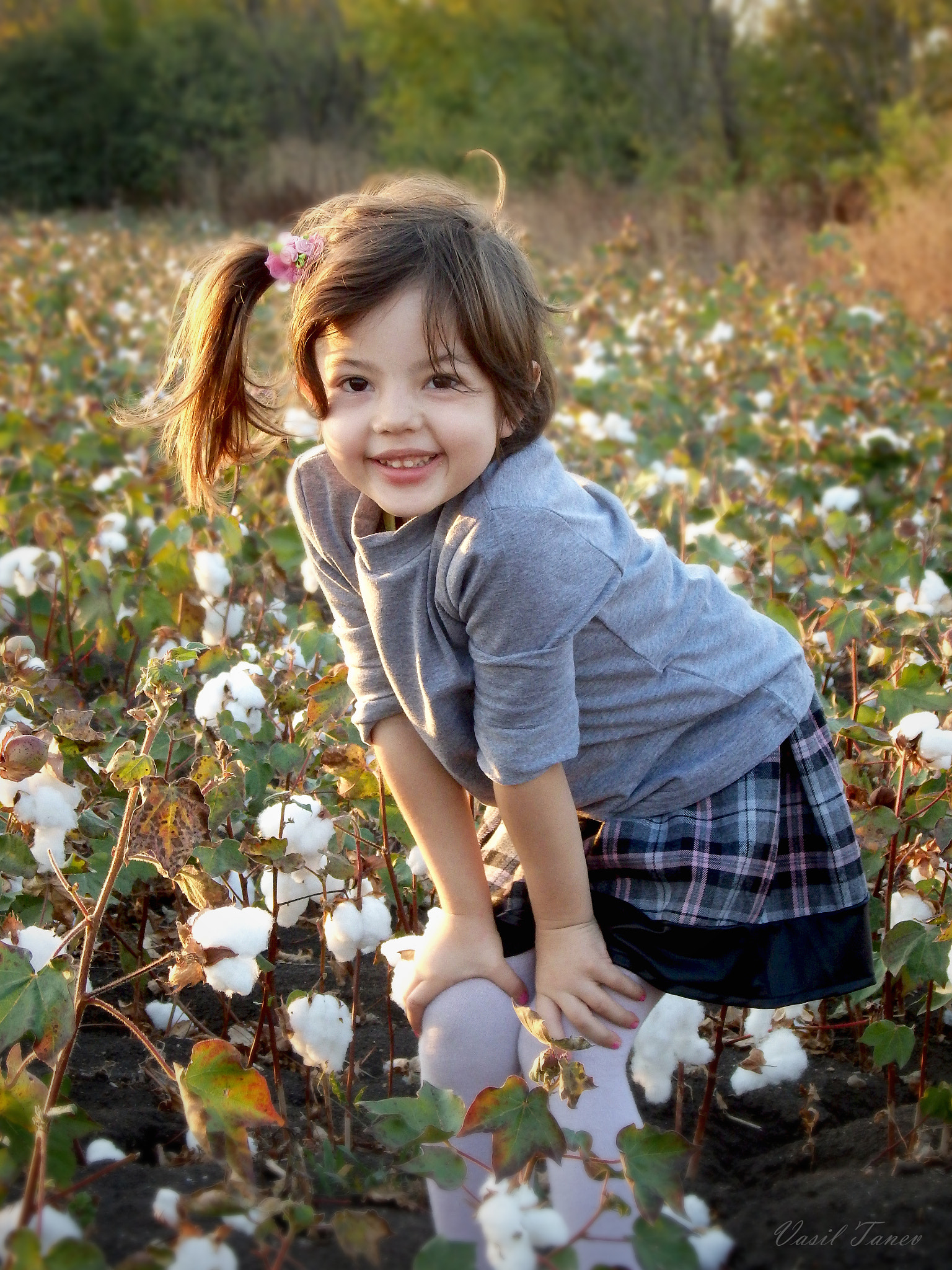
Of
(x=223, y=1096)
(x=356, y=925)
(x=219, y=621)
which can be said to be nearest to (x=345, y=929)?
(x=356, y=925)

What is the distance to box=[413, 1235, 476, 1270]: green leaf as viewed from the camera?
110 cm

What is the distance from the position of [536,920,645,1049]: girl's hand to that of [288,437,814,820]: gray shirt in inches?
6.1

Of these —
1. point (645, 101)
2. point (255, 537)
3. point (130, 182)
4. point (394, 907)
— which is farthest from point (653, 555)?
point (130, 182)

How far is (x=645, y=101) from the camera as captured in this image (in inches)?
A: 891

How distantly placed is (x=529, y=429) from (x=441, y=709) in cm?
32

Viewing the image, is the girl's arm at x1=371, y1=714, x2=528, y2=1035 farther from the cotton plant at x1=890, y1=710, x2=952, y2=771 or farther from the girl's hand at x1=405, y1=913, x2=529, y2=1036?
the cotton plant at x1=890, y1=710, x2=952, y2=771

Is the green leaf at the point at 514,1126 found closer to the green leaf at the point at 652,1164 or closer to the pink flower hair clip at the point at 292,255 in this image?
the green leaf at the point at 652,1164

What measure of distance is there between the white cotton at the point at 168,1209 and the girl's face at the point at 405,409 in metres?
0.69

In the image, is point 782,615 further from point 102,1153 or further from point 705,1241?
point 102,1153

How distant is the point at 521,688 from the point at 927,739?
554 millimetres

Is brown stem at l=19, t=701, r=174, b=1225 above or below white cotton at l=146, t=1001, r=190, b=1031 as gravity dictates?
above

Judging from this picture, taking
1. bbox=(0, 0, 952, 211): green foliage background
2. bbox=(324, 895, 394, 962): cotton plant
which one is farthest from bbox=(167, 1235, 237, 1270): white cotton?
bbox=(0, 0, 952, 211): green foliage background

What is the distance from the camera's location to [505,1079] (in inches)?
59.9

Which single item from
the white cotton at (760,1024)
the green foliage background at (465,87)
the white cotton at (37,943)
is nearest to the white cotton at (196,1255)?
the white cotton at (37,943)
